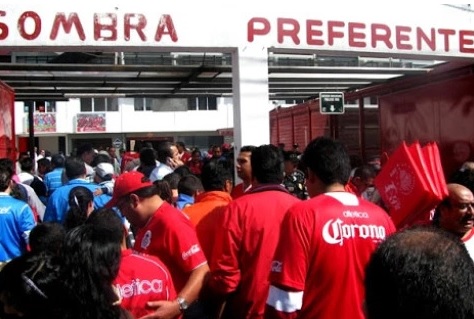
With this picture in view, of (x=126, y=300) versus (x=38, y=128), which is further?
(x=38, y=128)

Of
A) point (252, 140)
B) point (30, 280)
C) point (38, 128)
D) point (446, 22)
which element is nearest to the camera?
point (30, 280)

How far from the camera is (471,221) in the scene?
3.34 meters

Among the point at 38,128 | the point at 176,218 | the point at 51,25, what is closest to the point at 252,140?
the point at 51,25

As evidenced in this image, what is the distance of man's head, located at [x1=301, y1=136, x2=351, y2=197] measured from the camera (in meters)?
3.04

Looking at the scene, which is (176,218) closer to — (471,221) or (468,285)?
(471,221)

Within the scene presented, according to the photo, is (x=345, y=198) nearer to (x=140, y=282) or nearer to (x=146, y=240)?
(x=140, y=282)

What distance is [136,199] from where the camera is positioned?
348 centimetres

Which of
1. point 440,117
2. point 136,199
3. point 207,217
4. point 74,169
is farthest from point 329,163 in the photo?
point 440,117

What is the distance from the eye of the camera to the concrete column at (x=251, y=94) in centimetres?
713

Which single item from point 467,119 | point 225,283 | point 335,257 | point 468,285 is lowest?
point 225,283

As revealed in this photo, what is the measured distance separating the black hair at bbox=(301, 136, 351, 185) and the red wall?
5.50 metres

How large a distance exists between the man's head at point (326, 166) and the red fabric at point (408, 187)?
63 cm

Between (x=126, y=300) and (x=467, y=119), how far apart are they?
659 centimetres

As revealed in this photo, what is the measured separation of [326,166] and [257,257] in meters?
0.78
